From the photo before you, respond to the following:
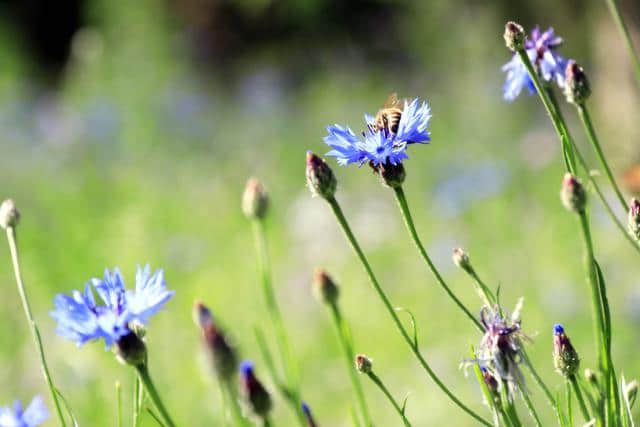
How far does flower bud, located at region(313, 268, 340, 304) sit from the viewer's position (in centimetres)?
85

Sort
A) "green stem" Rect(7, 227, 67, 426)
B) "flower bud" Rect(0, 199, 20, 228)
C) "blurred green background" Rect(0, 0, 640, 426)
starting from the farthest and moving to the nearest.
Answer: "blurred green background" Rect(0, 0, 640, 426) → "flower bud" Rect(0, 199, 20, 228) → "green stem" Rect(7, 227, 67, 426)

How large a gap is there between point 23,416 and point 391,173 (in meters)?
0.37

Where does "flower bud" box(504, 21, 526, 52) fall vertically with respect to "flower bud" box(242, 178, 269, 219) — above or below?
below

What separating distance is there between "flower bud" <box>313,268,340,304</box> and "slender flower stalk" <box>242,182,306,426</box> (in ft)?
0.15

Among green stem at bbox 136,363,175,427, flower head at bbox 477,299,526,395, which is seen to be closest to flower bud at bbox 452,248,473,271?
flower head at bbox 477,299,526,395

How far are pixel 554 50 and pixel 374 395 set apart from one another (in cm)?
134

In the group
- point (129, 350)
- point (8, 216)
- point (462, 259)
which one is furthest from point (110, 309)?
point (462, 259)

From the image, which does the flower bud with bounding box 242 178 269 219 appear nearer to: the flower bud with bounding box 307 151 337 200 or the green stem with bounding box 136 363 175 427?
the flower bud with bounding box 307 151 337 200

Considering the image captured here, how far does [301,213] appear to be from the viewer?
3.27 metres

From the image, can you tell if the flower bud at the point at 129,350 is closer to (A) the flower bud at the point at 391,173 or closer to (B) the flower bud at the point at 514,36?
(A) the flower bud at the point at 391,173

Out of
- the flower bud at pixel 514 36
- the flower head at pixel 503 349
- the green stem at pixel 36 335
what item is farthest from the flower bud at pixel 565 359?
the green stem at pixel 36 335

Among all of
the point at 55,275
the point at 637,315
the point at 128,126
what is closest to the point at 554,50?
the point at 637,315

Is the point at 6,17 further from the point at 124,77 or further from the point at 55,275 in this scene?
the point at 55,275

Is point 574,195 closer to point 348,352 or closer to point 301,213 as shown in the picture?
point 348,352
